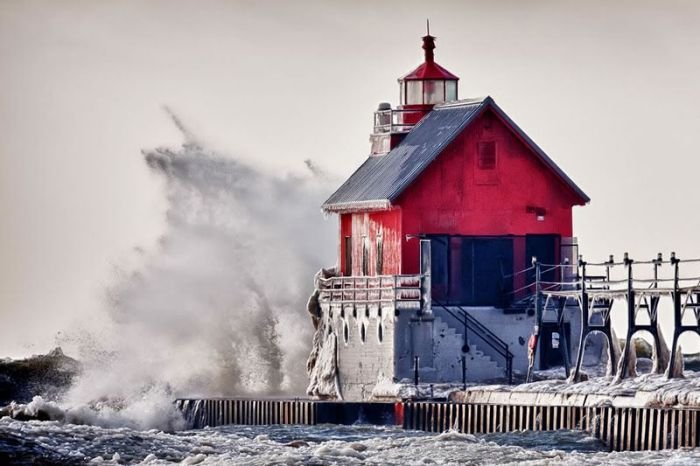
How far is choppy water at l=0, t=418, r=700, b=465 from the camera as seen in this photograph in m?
52.8

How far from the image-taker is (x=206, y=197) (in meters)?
79.2

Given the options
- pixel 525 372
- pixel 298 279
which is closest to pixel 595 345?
pixel 525 372

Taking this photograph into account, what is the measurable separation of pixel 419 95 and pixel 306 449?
20575 millimetres

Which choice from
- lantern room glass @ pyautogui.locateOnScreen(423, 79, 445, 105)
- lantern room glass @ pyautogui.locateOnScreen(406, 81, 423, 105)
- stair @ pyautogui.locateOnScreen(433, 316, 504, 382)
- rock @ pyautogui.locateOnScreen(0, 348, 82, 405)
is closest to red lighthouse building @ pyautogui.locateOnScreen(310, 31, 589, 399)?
stair @ pyautogui.locateOnScreen(433, 316, 504, 382)

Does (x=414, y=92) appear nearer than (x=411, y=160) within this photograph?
No

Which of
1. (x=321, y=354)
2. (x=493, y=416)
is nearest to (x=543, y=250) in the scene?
(x=321, y=354)

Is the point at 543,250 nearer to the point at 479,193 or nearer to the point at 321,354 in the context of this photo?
the point at 479,193

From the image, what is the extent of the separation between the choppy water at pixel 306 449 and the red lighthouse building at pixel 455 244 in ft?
27.0

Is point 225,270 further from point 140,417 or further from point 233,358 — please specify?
point 140,417

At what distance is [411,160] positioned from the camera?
7125 centimetres

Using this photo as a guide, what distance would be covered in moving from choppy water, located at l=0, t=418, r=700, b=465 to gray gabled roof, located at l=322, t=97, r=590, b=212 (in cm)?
1130

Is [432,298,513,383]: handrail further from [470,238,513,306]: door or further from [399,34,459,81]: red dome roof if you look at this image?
[399,34,459,81]: red dome roof

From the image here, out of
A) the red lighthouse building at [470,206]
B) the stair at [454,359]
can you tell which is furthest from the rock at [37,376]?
the stair at [454,359]

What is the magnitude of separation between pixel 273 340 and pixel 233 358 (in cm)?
126
